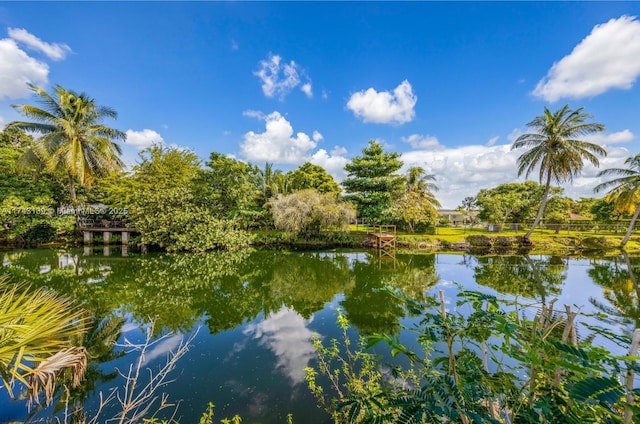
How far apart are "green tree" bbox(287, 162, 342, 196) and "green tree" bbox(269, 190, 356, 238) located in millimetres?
7527

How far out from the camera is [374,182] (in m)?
22.1

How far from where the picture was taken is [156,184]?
1939 centimetres

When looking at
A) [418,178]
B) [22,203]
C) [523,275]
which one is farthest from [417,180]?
[22,203]

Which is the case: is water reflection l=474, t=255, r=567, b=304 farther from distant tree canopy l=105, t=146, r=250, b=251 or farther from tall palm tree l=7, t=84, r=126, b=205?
tall palm tree l=7, t=84, r=126, b=205

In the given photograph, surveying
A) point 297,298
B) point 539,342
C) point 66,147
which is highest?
point 66,147

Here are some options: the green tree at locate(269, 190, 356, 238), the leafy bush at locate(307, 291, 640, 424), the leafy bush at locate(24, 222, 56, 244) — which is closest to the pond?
the leafy bush at locate(307, 291, 640, 424)

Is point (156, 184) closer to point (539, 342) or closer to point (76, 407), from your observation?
point (76, 407)

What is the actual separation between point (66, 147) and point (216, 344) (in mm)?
18003

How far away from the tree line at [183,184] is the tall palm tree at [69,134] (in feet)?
0.17

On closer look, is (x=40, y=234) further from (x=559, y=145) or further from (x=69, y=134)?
(x=559, y=145)

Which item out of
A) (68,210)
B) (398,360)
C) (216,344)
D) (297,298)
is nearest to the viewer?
(398,360)

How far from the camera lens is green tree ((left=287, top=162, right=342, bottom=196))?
28.3m

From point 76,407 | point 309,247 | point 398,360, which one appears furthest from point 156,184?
point 398,360

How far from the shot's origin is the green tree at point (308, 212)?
18544 mm
